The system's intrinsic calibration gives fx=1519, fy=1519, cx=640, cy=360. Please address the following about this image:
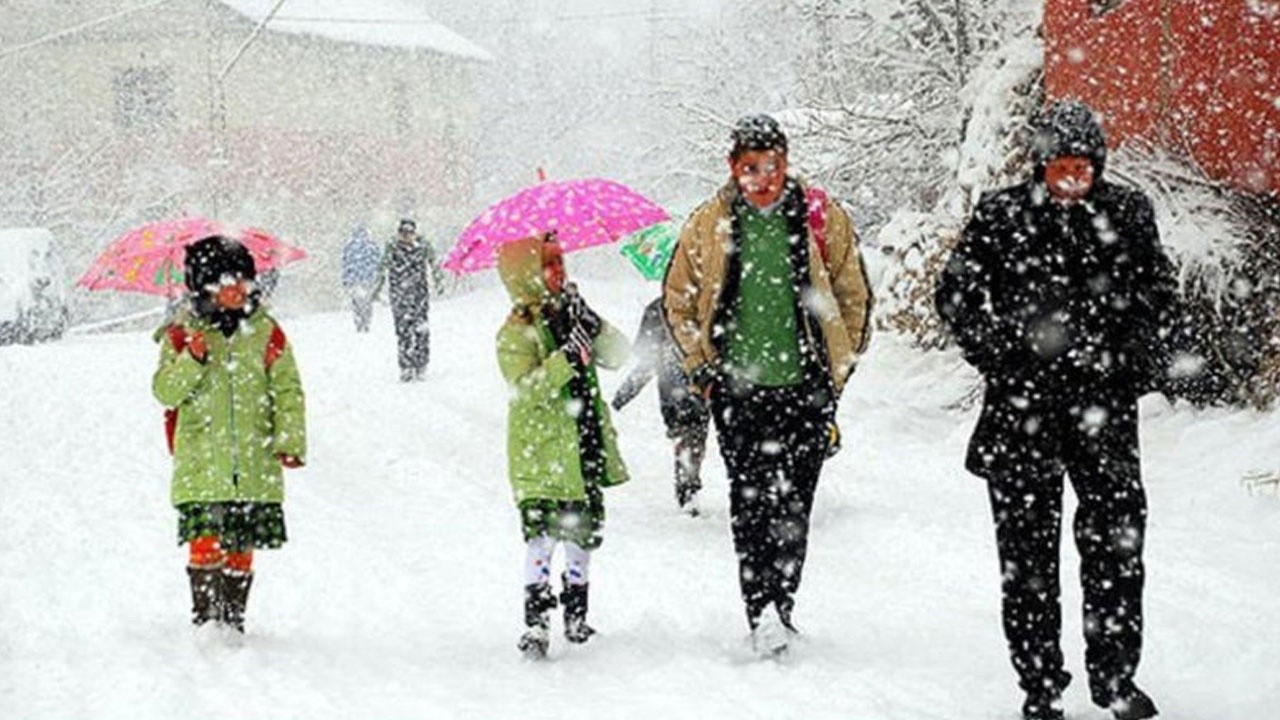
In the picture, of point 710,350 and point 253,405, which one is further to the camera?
point 253,405

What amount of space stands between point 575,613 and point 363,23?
4390cm

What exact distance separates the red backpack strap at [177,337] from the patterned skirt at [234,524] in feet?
2.04

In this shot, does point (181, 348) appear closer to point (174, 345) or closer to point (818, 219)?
point (174, 345)

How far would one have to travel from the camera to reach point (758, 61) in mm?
48625

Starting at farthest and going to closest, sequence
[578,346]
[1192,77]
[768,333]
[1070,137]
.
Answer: [1192,77] < [578,346] < [768,333] < [1070,137]

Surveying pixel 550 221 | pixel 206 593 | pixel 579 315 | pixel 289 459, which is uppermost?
pixel 550 221

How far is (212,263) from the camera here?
6.02 meters

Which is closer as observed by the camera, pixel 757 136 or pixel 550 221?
pixel 757 136

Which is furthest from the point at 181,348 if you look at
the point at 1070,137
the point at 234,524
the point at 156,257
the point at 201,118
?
the point at 201,118

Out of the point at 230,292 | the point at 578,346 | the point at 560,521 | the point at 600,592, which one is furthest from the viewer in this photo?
the point at 600,592

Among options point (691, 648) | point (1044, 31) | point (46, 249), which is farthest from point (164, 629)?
point (46, 249)

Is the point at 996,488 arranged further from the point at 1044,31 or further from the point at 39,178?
the point at 39,178

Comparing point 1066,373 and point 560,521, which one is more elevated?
A: point 1066,373

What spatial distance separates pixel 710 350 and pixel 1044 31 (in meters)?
8.73
